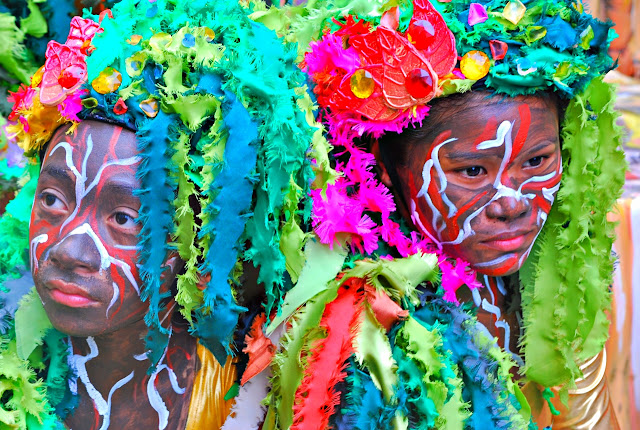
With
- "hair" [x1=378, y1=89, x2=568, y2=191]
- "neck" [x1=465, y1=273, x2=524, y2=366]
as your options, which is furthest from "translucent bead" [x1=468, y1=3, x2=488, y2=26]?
"neck" [x1=465, y1=273, x2=524, y2=366]

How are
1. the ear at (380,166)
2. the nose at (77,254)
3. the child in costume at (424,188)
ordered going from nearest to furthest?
the nose at (77,254) → the child in costume at (424,188) → the ear at (380,166)

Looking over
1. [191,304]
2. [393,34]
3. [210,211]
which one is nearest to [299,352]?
[191,304]

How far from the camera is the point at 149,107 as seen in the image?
1400mm

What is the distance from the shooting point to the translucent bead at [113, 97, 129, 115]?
1389 millimetres

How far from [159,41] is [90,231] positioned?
1.27 ft

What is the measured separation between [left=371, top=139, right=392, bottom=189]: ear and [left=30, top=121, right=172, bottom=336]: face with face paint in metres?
0.58

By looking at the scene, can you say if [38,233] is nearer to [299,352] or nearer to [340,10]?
[299,352]

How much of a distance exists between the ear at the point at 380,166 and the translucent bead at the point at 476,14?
342 mm

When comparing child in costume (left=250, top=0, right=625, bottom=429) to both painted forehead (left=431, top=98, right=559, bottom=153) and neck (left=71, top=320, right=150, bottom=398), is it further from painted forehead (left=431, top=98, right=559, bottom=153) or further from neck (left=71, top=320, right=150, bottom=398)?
neck (left=71, top=320, right=150, bottom=398)

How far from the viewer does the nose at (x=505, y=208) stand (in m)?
1.61

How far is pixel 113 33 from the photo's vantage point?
1.45 m

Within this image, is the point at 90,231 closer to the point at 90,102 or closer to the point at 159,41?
the point at 90,102

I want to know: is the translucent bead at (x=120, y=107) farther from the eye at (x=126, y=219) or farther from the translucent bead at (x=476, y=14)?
the translucent bead at (x=476, y=14)

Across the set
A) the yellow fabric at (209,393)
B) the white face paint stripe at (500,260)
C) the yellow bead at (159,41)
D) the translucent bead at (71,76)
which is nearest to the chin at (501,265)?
the white face paint stripe at (500,260)
